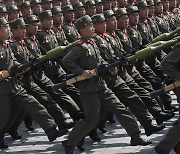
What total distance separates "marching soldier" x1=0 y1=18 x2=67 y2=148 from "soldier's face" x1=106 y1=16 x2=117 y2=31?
5.48 ft

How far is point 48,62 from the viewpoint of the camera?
32.9 feet

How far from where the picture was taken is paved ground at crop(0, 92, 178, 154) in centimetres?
866

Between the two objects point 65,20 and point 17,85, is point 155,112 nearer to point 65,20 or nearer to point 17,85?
point 17,85

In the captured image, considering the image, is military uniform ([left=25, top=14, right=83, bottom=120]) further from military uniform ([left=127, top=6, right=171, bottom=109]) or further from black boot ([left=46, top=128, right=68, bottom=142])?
military uniform ([left=127, top=6, right=171, bottom=109])

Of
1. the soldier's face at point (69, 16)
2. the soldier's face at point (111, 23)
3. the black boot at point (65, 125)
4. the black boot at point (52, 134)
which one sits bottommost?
the black boot at point (65, 125)

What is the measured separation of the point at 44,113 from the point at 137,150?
1.50m

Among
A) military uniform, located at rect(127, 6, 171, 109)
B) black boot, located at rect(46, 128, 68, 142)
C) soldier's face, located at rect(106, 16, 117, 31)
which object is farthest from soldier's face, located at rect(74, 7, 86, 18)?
black boot, located at rect(46, 128, 68, 142)

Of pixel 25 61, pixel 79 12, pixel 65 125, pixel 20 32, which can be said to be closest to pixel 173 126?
pixel 65 125

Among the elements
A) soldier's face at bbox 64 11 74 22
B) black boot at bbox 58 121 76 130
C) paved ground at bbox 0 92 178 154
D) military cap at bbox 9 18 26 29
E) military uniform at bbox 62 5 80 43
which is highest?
military cap at bbox 9 18 26 29

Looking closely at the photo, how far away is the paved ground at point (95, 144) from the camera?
341 inches

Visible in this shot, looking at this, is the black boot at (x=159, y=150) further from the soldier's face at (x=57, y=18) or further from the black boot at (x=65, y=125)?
the soldier's face at (x=57, y=18)

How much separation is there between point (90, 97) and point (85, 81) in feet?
0.81

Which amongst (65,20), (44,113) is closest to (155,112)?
(44,113)

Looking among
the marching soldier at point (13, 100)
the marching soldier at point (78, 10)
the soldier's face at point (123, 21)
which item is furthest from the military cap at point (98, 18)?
the marching soldier at point (78, 10)
